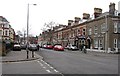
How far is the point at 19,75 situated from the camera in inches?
563

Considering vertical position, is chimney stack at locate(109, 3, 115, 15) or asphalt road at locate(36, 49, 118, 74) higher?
chimney stack at locate(109, 3, 115, 15)

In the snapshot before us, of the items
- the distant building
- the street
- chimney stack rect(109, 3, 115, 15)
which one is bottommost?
the street

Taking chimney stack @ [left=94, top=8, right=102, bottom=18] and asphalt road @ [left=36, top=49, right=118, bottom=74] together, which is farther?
chimney stack @ [left=94, top=8, right=102, bottom=18]

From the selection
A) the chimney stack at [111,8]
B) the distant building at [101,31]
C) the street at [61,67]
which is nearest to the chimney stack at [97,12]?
the distant building at [101,31]

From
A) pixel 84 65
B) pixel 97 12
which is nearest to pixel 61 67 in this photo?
pixel 84 65

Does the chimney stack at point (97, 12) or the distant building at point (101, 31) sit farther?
the chimney stack at point (97, 12)

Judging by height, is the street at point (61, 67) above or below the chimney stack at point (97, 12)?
below

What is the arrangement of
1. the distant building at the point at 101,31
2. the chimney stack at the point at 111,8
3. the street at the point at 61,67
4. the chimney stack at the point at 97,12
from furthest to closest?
the chimney stack at the point at 97,12, the chimney stack at the point at 111,8, the distant building at the point at 101,31, the street at the point at 61,67

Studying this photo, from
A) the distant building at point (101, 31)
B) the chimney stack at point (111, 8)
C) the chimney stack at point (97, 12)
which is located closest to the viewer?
the distant building at point (101, 31)

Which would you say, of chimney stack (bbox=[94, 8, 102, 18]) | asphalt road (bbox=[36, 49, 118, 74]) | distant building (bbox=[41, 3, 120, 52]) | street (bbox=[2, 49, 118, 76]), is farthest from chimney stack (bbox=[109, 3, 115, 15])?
street (bbox=[2, 49, 118, 76])

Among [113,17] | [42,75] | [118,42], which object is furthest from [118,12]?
[42,75]

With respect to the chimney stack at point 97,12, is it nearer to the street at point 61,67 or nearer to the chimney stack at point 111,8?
the chimney stack at point 111,8

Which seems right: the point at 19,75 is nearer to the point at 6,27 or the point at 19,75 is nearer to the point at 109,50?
the point at 109,50

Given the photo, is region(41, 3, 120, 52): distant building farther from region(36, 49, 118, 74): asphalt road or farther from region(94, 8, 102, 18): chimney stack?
region(36, 49, 118, 74): asphalt road
